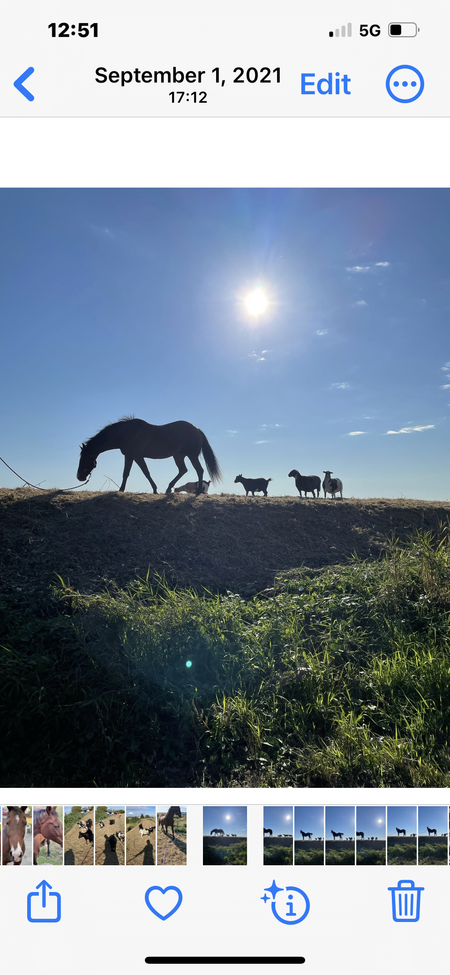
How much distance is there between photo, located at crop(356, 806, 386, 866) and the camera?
6.07ft

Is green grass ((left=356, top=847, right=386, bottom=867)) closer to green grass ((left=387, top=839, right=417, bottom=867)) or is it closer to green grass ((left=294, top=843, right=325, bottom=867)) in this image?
green grass ((left=387, top=839, right=417, bottom=867))

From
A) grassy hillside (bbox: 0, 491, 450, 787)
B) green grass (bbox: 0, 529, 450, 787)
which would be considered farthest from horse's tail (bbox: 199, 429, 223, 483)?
green grass (bbox: 0, 529, 450, 787)

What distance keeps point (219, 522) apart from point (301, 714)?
579cm

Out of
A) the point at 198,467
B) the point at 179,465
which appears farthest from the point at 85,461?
the point at 198,467

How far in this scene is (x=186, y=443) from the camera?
1212 cm

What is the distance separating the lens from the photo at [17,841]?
1.88 m

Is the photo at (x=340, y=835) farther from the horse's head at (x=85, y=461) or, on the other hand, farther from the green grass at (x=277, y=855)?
the horse's head at (x=85, y=461)

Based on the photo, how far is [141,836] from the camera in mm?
1888

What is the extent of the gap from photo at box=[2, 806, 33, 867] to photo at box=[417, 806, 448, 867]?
5.33ft
